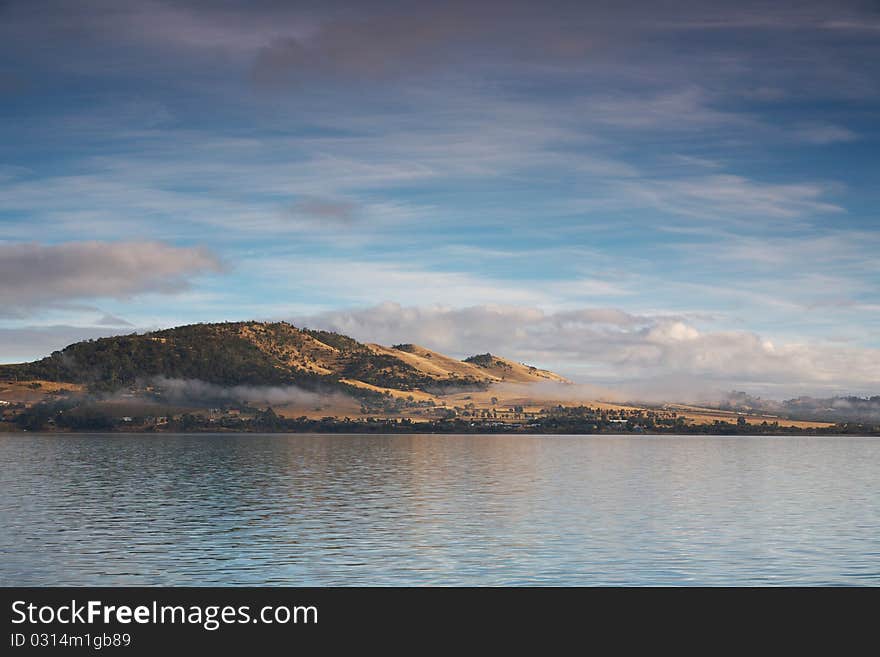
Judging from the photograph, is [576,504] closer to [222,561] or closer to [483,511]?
[483,511]

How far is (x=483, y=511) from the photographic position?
100m

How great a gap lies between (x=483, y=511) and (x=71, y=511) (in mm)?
42635
